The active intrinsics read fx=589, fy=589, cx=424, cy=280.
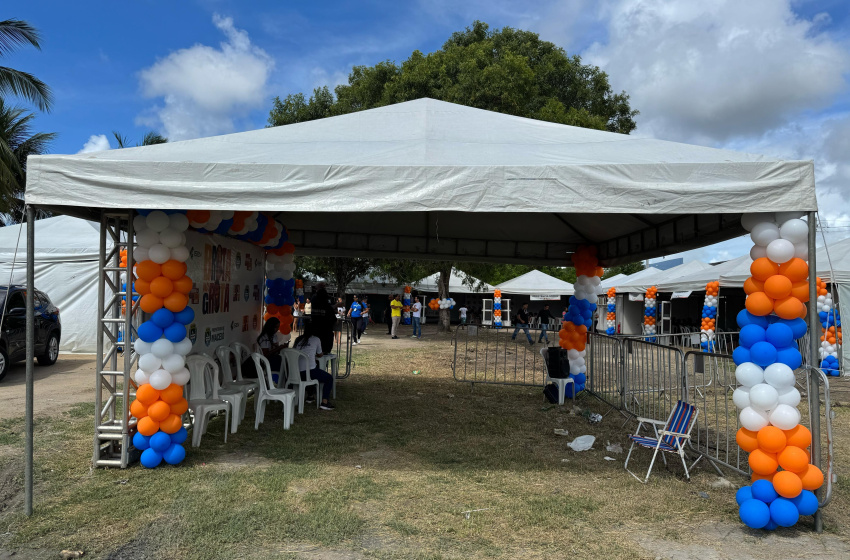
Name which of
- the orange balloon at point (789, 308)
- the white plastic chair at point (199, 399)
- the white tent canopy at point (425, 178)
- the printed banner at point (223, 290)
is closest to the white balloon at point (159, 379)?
the white plastic chair at point (199, 399)

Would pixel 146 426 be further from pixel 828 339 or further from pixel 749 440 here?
pixel 828 339

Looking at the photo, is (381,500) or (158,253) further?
(158,253)

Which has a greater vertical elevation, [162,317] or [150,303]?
[150,303]

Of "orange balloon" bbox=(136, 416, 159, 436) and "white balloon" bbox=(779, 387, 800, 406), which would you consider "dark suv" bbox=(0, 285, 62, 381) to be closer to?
"orange balloon" bbox=(136, 416, 159, 436)

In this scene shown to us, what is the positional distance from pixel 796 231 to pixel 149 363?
561 centimetres

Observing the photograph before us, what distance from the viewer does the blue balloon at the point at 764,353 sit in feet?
14.9

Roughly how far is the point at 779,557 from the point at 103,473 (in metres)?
5.55

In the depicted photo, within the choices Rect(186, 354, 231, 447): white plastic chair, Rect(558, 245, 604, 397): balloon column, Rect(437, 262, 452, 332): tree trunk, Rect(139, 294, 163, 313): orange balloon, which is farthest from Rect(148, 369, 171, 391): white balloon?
Rect(437, 262, 452, 332): tree trunk

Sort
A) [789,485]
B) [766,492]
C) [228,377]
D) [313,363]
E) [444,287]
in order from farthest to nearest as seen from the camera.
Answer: [444,287] → [313,363] → [228,377] → [766,492] → [789,485]

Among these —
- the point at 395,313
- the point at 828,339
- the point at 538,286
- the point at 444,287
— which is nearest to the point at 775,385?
the point at 828,339

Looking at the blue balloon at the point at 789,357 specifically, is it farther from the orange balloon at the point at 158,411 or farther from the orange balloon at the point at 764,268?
the orange balloon at the point at 158,411

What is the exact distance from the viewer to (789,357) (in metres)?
4.51

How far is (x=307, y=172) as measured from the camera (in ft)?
16.3

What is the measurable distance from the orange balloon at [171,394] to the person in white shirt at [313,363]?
2.63 metres
